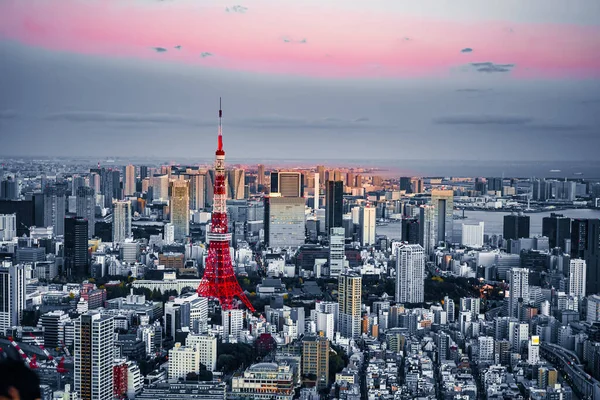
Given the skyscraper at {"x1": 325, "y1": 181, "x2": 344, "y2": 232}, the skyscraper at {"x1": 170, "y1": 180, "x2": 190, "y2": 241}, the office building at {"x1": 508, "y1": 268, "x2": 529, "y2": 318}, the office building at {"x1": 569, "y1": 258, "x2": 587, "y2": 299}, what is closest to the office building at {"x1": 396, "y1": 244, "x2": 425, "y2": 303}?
the office building at {"x1": 508, "y1": 268, "x2": 529, "y2": 318}

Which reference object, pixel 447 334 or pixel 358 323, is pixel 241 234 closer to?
pixel 358 323

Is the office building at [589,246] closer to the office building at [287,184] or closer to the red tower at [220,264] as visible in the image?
the red tower at [220,264]

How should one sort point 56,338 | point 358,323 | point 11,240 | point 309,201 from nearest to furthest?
point 56,338 → point 358,323 → point 11,240 → point 309,201

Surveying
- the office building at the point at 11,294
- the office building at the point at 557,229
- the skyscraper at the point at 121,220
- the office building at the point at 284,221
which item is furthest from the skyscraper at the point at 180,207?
the office building at the point at 557,229

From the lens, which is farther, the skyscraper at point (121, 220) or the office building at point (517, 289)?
the skyscraper at point (121, 220)

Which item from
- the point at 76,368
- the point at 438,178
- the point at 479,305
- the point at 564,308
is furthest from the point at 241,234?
the point at 76,368

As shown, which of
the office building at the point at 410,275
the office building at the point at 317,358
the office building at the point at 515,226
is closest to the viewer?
the office building at the point at 317,358
